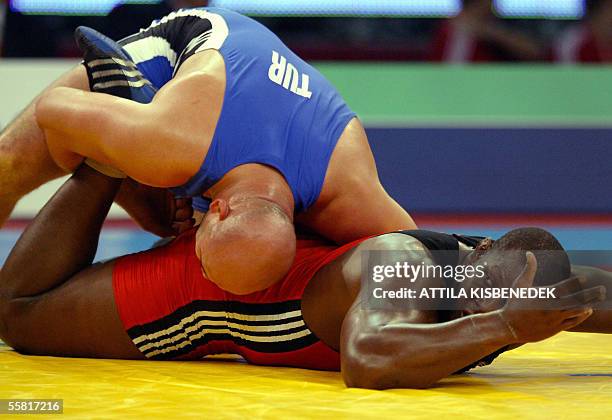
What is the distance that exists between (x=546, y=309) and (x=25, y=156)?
1.88 m

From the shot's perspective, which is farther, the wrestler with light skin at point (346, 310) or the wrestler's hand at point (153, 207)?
the wrestler's hand at point (153, 207)

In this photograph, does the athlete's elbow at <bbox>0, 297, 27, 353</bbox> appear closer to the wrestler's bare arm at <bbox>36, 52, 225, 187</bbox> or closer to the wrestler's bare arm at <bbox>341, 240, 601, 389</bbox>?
the wrestler's bare arm at <bbox>36, 52, 225, 187</bbox>

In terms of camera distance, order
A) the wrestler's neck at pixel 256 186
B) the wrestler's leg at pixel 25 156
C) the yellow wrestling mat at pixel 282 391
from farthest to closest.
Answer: the wrestler's leg at pixel 25 156 < the wrestler's neck at pixel 256 186 < the yellow wrestling mat at pixel 282 391

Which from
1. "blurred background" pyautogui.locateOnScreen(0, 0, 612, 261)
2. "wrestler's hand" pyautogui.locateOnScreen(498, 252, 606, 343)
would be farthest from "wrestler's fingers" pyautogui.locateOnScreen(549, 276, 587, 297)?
"blurred background" pyautogui.locateOnScreen(0, 0, 612, 261)

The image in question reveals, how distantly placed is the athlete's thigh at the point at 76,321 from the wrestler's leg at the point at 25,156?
1.48 feet

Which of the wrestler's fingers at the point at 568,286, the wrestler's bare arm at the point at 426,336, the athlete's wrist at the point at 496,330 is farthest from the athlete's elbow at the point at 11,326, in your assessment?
the wrestler's fingers at the point at 568,286

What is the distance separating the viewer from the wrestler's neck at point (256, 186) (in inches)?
116

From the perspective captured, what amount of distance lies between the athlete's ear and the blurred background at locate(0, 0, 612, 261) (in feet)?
14.5

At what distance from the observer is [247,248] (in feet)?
8.90

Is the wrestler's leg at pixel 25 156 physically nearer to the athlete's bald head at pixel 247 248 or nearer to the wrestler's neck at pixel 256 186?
the wrestler's neck at pixel 256 186

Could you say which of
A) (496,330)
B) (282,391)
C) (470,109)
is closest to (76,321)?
(282,391)

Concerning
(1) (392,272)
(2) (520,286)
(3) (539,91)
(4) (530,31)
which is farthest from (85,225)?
(4) (530,31)

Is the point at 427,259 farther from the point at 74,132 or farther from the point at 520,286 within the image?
the point at 74,132

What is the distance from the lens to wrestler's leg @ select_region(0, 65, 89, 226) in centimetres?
341
